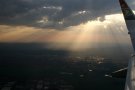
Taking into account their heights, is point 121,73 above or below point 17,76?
above

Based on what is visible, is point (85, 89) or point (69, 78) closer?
point (85, 89)

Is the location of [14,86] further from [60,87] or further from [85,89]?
[85,89]

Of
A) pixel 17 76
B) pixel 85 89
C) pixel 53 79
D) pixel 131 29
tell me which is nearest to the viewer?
pixel 131 29

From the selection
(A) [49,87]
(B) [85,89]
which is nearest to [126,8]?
(B) [85,89]

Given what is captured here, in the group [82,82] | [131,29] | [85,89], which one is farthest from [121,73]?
[82,82]

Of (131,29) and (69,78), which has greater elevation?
(131,29)

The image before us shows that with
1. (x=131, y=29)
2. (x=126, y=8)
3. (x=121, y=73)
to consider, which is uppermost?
(x=126, y=8)

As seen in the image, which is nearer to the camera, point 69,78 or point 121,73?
point 121,73

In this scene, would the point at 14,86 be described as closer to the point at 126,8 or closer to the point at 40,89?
the point at 40,89

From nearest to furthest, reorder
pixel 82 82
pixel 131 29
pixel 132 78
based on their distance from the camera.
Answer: pixel 132 78 → pixel 131 29 → pixel 82 82
